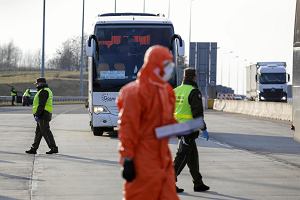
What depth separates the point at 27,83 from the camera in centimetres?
12156

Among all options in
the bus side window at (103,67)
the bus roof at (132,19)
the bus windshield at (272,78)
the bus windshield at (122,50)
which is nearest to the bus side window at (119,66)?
the bus windshield at (122,50)

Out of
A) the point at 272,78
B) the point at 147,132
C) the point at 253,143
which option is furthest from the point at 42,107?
the point at 272,78

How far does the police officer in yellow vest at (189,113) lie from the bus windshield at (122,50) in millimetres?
11250

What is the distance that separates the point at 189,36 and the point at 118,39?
59428 mm

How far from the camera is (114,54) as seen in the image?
23469mm

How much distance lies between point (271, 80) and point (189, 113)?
1935 inches

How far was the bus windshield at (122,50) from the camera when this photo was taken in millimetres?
23297

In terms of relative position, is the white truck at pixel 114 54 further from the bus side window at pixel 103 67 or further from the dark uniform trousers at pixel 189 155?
the dark uniform trousers at pixel 189 155

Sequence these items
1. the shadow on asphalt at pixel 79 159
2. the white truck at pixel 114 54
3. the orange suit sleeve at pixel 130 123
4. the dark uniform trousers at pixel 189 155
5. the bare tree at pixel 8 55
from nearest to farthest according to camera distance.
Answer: the orange suit sleeve at pixel 130 123
the dark uniform trousers at pixel 189 155
the shadow on asphalt at pixel 79 159
the white truck at pixel 114 54
the bare tree at pixel 8 55

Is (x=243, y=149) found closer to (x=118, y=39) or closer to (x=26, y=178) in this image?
(x=118, y=39)

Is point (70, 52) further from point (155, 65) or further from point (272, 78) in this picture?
point (155, 65)

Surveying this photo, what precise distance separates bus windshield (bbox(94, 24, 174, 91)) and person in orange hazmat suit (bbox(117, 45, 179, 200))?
16341mm

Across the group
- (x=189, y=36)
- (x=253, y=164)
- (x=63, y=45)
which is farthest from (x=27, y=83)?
(x=253, y=164)

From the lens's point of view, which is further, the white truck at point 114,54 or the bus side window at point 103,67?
the bus side window at point 103,67
